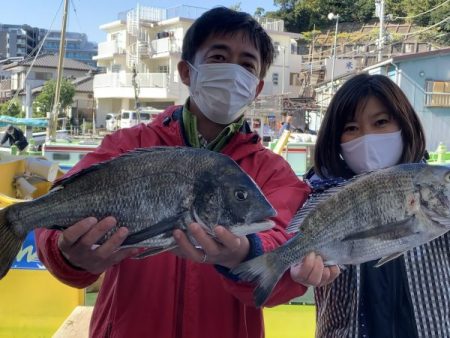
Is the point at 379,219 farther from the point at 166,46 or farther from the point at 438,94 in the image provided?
the point at 166,46

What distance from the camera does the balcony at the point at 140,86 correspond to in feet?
126

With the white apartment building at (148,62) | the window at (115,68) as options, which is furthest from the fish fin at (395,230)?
the window at (115,68)

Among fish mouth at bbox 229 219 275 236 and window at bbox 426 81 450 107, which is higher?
window at bbox 426 81 450 107

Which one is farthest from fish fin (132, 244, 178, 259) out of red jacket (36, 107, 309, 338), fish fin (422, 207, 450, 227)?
fish fin (422, 207, 450, 227)

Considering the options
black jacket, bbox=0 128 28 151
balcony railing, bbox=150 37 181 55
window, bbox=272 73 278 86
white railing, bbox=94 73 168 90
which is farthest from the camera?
window, bbox=272 73 278 86

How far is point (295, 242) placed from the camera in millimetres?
1798

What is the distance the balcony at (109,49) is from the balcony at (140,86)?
312 centimetres

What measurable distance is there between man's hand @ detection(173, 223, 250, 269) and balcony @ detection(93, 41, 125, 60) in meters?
46.2

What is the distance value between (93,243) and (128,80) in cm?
4260

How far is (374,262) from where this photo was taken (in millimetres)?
2211

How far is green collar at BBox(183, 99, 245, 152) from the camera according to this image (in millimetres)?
2146

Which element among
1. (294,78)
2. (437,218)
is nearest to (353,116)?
(437,218)

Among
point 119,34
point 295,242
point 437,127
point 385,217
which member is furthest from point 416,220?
point 119,34

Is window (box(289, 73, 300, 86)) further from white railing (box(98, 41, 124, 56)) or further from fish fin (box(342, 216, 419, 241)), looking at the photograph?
fish fin (box(342, 216, 419, 241))
